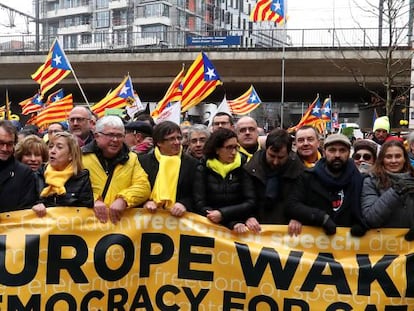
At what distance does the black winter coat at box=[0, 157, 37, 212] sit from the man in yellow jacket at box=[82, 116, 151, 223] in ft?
1.50

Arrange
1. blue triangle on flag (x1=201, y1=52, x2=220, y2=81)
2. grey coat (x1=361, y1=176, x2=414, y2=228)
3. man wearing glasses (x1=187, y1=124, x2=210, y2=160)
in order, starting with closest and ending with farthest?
grey coat (x1=361, y1=176, x2=414, y2=228), man wearing glasses (x1=187, y1=124, x2=210, y2=160), blue triangle on flag (x1=201, y1=52, x2=220, y2=81)

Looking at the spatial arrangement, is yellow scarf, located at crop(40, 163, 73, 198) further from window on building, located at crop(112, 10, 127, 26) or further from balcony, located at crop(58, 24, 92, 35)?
balcony, located at crop(58, 24, 92, 35)

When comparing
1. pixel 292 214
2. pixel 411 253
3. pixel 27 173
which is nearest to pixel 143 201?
pixel 27 173

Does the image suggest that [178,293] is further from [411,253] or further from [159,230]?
[411,253]

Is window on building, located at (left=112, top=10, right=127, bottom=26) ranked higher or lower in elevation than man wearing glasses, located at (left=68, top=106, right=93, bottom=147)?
higher

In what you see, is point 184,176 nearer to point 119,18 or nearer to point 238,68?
point 238,68

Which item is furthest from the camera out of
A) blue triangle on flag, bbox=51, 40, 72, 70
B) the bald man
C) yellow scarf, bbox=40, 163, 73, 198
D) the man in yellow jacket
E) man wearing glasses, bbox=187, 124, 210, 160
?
blue triangle on flag, bbox=51, 40, 72, 70

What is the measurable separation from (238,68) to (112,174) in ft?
83.0

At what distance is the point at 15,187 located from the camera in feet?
13.2

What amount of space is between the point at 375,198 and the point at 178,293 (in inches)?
65.8

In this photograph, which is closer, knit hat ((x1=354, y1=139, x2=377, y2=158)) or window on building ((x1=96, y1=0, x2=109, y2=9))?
knit hat ((x1=354, y1=139, x2=377, y2=158))

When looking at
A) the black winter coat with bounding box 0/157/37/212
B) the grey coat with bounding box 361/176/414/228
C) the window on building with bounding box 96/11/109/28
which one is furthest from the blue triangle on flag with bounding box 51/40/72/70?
the window on building with bounding box 96/11/109/28

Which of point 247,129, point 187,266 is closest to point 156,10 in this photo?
point 247,129

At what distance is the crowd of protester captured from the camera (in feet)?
13.1
